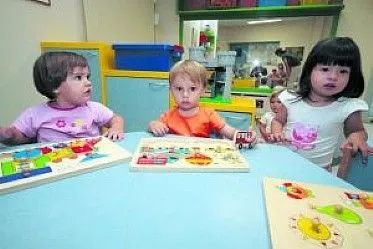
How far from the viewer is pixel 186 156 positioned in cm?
61

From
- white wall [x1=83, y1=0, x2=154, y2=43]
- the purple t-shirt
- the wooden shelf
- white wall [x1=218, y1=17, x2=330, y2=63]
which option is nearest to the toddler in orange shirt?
the purple t-shirt

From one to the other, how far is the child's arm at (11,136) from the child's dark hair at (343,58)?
1.06 metres

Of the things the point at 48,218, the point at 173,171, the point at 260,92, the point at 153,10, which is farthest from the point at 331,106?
the point at 153,10

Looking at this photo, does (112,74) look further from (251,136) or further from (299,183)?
(299,183)

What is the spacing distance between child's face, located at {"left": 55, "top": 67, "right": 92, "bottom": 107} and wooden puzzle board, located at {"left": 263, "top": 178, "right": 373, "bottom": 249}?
2.29 ft

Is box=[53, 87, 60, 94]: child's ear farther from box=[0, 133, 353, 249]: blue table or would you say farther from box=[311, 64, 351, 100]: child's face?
box=[311, 64, 351, 100]: child's face

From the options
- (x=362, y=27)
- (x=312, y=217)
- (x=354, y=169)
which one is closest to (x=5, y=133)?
(x=312, y=217)

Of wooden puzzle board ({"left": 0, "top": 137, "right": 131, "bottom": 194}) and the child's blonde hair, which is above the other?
the child's blonde hair

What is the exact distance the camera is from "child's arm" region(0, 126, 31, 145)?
76 centimetres

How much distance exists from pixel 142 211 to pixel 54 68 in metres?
0.70

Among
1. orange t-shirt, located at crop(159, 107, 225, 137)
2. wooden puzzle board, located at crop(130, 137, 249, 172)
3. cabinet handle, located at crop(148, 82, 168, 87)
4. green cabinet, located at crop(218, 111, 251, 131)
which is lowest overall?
green cabinet, located at crop(218, 111, 251, 131)

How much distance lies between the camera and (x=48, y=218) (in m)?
0.38

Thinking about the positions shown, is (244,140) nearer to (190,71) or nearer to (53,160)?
(190,71)

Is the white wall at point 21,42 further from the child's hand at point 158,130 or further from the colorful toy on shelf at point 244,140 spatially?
the colorful toy on shelf at point 244,140
